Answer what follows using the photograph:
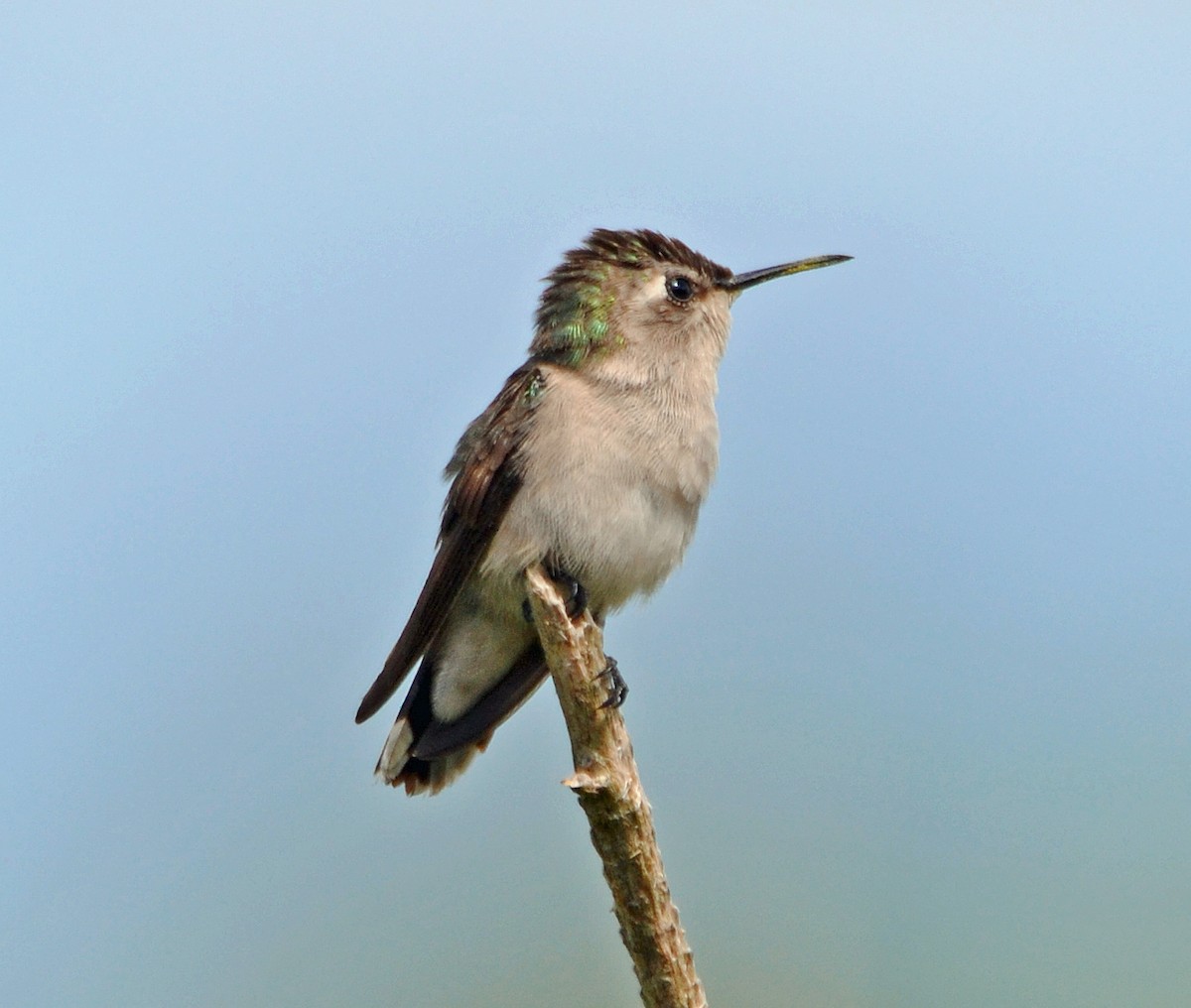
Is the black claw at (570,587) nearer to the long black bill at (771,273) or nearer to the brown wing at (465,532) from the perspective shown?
the brown wing at (465,532)

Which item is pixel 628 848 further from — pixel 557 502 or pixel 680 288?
pixel 680 288

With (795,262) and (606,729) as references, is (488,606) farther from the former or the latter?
(795,262)

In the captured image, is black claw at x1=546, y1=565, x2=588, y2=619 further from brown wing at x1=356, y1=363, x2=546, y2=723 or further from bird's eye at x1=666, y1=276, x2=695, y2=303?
→ bird's eye at x1=666, y1=276, x2=695, y2=303

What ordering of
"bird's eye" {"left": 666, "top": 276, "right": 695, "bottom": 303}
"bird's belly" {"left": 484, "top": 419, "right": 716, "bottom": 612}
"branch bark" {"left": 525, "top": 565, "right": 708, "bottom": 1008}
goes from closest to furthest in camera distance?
"branch bark" {"left": 525, "top": 565, "right": 708, "bottom": 1008} < "bird's belly" {"left": 484, "top": 419, "right": 716, "bottom": 612} < "bird's eye" {"left": 666, "top": 276, "right": 695, "bottom": 303}

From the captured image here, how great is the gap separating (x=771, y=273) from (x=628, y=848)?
2.90 meters

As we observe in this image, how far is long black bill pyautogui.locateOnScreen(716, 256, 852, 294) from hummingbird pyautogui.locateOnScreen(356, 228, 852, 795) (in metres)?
0.26

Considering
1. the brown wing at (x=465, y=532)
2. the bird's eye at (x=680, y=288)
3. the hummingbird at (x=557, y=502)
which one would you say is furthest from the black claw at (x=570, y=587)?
the bird's eye at (x=680, y=288)

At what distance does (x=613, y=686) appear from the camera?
14.1ft

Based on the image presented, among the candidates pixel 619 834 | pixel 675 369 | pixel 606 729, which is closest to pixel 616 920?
pixel 619 834

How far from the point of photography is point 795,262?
225 inches

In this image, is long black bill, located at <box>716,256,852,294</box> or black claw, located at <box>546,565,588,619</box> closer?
black claw, located at <box>546,565,588,619</box>

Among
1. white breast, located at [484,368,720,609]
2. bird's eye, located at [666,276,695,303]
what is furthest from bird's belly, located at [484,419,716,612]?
bird's eye, located at [666,276,695,303]

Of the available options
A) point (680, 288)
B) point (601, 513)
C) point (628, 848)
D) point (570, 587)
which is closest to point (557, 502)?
point (601, 513)

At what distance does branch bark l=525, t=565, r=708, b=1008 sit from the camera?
11.7 feet
